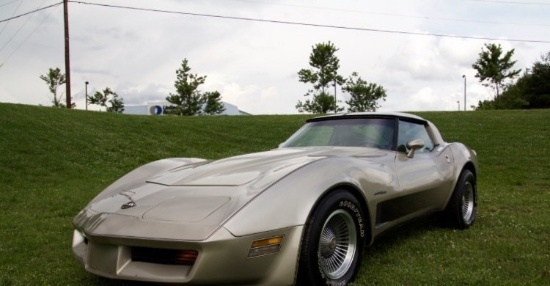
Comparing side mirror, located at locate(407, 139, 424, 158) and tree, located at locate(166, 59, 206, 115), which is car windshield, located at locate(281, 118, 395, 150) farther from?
tree, located at locate(166, 59, 206, 115)

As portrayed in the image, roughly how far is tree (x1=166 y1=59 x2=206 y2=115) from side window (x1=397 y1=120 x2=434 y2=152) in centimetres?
3871

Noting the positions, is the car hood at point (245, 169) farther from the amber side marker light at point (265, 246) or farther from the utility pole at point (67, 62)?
the utility pole at point (67, 62)

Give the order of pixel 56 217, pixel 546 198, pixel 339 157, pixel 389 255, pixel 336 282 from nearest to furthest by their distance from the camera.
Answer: pixel 336 282, pixel 339 157, pixel 389 255, pixel 56 217, pixel 546 198

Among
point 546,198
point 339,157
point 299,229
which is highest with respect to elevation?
point 339,157

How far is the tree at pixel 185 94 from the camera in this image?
42531 millimetres

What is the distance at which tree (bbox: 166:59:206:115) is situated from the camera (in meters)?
42.5

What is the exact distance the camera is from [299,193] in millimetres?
2951

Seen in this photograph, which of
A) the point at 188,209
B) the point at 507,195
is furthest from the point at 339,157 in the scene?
the point at 507,195

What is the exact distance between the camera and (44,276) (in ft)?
11.7

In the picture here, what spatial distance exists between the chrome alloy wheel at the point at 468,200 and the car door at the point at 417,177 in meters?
0.57

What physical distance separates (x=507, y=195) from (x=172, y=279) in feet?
22.9

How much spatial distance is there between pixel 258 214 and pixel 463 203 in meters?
3.19

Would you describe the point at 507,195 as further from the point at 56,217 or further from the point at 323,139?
the point at 56,217

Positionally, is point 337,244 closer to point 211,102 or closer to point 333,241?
point 333,241
